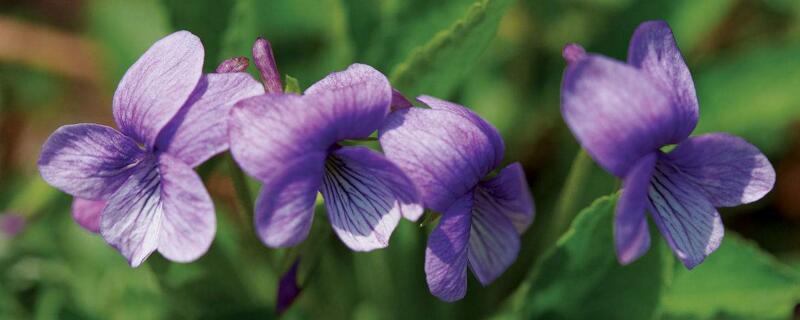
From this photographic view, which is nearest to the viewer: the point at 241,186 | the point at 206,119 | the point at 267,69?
the point at 206,119

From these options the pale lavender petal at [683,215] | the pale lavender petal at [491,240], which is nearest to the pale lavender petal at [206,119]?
the pale lavender petal at [491,240]

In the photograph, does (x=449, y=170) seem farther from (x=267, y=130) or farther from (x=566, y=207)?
(x=566, y=207)

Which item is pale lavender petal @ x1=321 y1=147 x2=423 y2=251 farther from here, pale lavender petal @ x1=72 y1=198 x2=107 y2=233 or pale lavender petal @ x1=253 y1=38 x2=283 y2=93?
pale lavender petal @ x1=72 y1=198 x2=107 y2=233

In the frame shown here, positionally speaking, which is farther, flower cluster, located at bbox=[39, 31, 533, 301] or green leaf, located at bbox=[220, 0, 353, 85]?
green leaf, located at bbox=[220, 0, 353, 85]

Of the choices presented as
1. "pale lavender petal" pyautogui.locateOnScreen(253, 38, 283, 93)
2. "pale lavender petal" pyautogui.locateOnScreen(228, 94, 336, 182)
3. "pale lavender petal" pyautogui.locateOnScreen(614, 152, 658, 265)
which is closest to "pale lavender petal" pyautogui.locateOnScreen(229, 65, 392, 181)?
"pale lavender petal" pyautogui.locateOnScreen(228, 94, 336, 182)

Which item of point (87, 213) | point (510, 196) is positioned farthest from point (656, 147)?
point (87, 213)

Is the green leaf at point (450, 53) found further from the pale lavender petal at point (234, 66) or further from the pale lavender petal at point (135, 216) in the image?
the pale lavender petal at point (135, 216)

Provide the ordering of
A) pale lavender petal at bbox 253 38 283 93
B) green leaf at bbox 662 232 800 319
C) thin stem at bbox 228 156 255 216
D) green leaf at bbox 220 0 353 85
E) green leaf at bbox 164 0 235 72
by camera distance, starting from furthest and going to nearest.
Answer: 1. green leaf at bbox 220 0 353 85
2. green leaf at bbox 164 0 235 72
3. green leaf at bbox 662 232 800 319
4. thin stem at bbox 228 156 255 216
5. pale lavender petal at bbox 253 38 283 93
